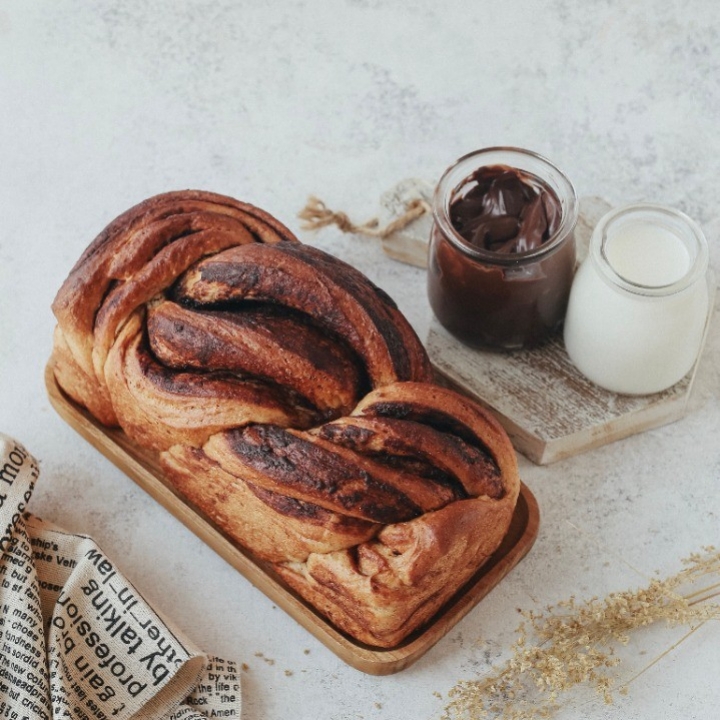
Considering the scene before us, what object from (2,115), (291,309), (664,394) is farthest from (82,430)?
(664,394)

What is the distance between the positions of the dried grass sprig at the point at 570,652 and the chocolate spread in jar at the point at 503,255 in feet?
1.74

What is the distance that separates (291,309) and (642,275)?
62cm

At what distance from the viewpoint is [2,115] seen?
2.90m

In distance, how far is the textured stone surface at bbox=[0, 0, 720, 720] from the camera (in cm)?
239

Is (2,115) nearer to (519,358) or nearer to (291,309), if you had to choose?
(291,309)

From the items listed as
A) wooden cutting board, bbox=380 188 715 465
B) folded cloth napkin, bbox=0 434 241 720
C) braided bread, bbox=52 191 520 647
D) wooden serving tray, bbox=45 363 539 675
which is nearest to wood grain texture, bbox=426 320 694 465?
wooden cutting board, bbox=380 188 715 465

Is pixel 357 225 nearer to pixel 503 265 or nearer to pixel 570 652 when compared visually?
pixel 503 265

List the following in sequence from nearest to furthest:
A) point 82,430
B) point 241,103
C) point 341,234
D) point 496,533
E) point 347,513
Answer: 1. point 347,513
2. point 496,533
3. point 82,430
4. point 341,234
5. point 241,103

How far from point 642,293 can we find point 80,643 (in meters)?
1.15

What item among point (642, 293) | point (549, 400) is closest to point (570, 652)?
point (549, 400)

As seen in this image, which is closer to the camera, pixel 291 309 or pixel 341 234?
pixel 291 309

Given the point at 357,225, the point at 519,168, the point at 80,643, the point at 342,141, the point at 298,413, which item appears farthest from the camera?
the point at 342,141

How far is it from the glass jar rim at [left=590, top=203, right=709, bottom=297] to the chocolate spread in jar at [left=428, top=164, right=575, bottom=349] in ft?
0.22

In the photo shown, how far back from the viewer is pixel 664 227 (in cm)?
226
